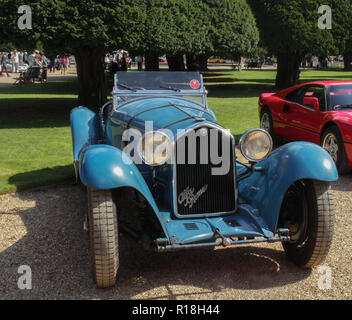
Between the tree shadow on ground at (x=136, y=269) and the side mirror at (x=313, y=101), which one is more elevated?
the side mirror at (x=313, y=101)

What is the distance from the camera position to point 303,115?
8695 mm

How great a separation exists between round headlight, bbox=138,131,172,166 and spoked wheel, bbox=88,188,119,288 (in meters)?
0.62

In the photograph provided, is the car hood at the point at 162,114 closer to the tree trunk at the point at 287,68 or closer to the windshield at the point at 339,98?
the windshield at the point at 339,98

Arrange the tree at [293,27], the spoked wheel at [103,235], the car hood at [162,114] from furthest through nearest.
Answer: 1. the tree at [293,27]
2. the car hood at [162,114]
3. the spoked wheel at [103,235]

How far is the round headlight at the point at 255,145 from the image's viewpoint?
465 cm

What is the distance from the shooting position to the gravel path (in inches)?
153

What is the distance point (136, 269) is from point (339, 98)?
548cm

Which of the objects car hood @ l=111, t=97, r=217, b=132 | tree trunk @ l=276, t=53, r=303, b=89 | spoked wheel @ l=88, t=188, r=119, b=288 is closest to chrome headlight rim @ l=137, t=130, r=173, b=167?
car hood @ l=111, t=97, r=217, b=132

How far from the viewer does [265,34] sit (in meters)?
21.7

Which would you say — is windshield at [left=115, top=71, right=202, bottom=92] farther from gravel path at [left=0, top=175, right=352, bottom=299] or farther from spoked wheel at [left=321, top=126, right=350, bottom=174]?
spoked wheel at [left=321, top=126, right=350, bottom=174]

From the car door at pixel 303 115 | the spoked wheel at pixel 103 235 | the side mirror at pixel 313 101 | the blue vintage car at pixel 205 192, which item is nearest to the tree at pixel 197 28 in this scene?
the car door at pixel 303 115

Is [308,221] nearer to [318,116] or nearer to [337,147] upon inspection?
[337,147]

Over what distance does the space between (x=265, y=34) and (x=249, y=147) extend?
18195 millimetres

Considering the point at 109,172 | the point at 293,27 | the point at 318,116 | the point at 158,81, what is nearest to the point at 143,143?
the point at 109,172
